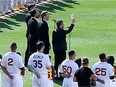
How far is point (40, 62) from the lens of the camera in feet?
55.2

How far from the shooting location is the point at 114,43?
84.4 ft

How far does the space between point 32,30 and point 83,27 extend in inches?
361

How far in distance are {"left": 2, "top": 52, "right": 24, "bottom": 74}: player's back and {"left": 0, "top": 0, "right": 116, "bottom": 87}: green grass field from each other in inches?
90.3

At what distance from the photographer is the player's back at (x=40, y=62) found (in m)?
16.8

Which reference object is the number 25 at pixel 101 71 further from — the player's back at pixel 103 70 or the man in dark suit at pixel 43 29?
the man in dark suit at pixel 43 29

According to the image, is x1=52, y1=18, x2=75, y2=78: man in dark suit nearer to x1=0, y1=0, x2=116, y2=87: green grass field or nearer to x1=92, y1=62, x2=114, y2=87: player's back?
x1=0, y1=0, x2=116, y2=87: green grass field

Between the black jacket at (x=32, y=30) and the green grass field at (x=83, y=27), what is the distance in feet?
3.67

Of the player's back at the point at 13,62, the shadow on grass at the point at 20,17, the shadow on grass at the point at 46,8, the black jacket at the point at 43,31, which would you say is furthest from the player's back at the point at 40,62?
the shadow on grass at the point at 20,17

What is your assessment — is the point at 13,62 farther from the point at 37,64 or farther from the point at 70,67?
the point at 70,67

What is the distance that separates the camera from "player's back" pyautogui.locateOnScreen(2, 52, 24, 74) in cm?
1727

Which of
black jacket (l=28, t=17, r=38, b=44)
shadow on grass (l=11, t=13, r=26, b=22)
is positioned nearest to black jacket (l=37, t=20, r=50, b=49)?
black jacket (l=28, t=17, r=38, b=44)

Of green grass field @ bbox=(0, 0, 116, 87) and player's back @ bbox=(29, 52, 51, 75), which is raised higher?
player's back @ bbox=(29, 52, 51, 75)

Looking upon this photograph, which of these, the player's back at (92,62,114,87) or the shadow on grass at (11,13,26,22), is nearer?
the player's back at (92,62,114,87)

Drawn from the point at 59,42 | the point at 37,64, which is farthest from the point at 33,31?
the point at 37,64
